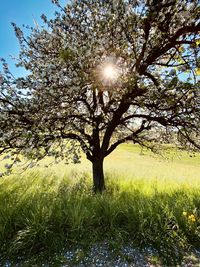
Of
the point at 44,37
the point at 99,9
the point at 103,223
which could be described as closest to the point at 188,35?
the point at 99,9

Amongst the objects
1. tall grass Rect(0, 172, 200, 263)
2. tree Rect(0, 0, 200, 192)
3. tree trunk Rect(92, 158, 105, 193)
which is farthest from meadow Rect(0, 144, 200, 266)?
tree trunk Rect(92, 158, 105, 193)

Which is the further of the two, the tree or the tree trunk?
the tree trunk

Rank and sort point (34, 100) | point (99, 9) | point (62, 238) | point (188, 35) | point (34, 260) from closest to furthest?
point (34, 260) → point (62, 238) → point (34, 100) → point (99, 9) → point (188, 35)

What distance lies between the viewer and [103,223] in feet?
26.5

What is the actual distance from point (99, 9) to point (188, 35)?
307cm

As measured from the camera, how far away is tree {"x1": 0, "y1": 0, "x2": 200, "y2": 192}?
747 cm

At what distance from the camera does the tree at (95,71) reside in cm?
747

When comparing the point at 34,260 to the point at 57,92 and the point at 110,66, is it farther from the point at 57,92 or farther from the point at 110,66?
the point at 110,66

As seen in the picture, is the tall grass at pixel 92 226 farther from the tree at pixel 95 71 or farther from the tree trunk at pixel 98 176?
the tree trunk at pixel 98 176

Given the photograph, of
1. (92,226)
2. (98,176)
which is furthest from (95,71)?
(98,176)

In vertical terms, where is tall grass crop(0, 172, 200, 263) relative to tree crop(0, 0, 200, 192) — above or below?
below

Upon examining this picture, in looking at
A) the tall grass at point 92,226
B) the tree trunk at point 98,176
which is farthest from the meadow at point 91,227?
the tree trunk at point 98,176

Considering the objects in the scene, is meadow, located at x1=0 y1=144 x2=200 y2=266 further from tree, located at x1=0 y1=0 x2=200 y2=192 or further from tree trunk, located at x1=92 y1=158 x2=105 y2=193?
tree trunk, located at x1=92 y1=158 x2=105 y2=193

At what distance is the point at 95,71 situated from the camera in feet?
24.0
